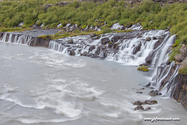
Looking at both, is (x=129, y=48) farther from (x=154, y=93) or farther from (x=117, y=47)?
(x=154, y=93)

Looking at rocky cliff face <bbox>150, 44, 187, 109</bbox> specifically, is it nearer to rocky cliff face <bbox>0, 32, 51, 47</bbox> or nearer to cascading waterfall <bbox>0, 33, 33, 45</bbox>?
rocky cliff face <bbox>0, 32, 51, 47</bbox>

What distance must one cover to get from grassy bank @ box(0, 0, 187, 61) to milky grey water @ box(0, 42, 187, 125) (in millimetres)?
13047

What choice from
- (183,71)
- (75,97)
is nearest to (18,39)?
(75,97)

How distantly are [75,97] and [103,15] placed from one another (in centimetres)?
3987

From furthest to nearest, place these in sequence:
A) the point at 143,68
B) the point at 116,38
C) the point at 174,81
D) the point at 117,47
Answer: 1. the point at 116,38
2. the point at 117,47
3. the point at 143,68
4. the point at 174,81

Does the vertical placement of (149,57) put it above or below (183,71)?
above

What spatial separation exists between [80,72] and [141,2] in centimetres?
3773

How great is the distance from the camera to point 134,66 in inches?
831

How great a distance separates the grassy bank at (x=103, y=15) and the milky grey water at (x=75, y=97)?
514 inches

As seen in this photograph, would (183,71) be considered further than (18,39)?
No

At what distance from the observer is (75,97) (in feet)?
41.7

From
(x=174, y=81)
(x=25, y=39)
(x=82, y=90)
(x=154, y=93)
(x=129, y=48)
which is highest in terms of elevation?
(x=129, y=48)

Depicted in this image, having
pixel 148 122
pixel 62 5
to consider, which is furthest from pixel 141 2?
pixel 148 122

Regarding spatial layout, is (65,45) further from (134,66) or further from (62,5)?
(62,5)
